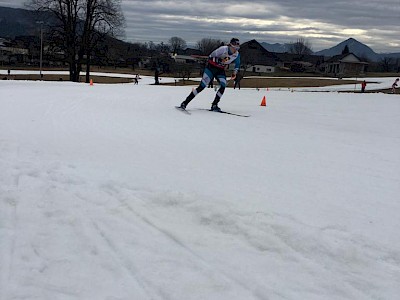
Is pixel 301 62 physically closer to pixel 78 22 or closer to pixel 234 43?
pixel 78 22

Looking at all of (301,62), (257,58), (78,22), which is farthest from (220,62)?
(301,62)

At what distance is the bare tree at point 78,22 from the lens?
133 ft

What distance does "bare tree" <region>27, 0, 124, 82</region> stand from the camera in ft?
133

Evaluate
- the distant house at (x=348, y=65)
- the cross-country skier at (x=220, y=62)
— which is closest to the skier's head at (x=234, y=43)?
the cross-country skier at (x=220, y=62)

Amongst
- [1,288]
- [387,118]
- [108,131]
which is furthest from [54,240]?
[387,118]

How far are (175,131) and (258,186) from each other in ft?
12.6

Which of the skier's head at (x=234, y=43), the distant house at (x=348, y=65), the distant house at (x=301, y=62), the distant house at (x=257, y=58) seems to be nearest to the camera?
the skier's head at (x=234, y=43)

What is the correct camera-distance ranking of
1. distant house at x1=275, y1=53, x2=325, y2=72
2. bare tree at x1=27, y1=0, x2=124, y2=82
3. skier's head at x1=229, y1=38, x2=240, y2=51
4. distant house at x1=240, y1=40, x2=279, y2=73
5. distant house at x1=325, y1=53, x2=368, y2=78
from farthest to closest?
distant house at x1=275, y1=53, x2=325, y2=72
distant house at x1=325, y1=53, x2=368, y2=78
distant house at x1=240, y1=40, x2=279, y2=73
bare tree at x1=27, y1=0, x2=124, y2=82
skier's head at x1=229, y1=38, x2=240, y2=51

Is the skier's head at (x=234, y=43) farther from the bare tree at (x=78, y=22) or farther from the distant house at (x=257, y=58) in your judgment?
the distant house at (x=257, y=58)

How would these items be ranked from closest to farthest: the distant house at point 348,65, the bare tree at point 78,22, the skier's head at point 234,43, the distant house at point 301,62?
the skier's head at point 234,43
the bare tree at point 78,22
the distant house at point 348,65
the distant house at point 301,62

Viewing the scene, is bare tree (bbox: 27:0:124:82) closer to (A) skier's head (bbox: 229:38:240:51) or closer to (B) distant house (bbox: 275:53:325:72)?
(A) skier's head (bbox: 229:38:240:51)

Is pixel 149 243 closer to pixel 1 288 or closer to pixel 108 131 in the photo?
pixel 1 288

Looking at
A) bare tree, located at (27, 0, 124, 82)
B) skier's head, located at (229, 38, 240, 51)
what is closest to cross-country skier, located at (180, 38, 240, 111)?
skier's head, located at (229, 38, 240, 51)

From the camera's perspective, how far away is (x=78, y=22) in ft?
139
